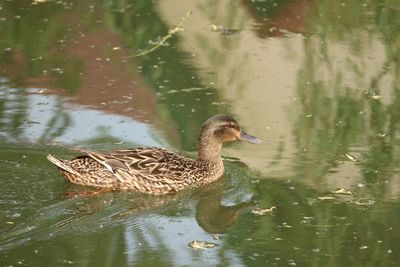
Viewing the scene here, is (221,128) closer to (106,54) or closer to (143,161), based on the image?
(143,161)

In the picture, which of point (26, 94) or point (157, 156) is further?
point (26, 94)

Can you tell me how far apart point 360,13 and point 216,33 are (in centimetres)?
188

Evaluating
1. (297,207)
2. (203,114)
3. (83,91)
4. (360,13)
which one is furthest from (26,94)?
(360,13)

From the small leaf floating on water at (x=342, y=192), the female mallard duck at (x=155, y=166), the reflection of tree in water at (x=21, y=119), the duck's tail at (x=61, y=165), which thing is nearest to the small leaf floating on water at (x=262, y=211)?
the small leaf floating on water at (x=342, y=192)

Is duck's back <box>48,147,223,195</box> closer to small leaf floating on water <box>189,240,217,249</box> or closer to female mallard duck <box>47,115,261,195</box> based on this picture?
female mallard duck <box>47,115,261,195</box>

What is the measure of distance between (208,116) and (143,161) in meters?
1.44

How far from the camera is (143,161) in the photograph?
9367 mm

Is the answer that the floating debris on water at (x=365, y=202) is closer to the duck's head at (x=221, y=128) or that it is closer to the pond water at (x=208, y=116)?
the pond water at (x=208, y=116)

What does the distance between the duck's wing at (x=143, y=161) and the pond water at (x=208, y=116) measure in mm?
228

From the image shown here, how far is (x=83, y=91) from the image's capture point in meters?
11.2

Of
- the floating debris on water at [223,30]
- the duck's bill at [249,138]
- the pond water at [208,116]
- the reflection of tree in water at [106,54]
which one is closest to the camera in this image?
the pond water at [208,116]

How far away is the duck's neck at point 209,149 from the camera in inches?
377

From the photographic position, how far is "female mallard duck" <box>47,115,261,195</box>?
9.20 metres

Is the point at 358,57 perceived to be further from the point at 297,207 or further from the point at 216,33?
the point at 297,207
